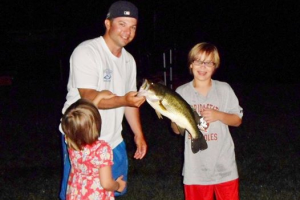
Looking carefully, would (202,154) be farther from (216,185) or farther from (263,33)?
(263,33)

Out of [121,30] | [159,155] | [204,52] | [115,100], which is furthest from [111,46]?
[159,155]

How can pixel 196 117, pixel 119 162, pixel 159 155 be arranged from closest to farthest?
pixel 196 117
pixel 119 162
pixel 159 155

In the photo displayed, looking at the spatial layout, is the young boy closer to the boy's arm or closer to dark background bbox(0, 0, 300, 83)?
the boy's arm

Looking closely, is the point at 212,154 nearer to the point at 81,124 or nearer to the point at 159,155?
the point at 81,124

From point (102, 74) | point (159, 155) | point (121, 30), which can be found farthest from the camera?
point (159, 155)

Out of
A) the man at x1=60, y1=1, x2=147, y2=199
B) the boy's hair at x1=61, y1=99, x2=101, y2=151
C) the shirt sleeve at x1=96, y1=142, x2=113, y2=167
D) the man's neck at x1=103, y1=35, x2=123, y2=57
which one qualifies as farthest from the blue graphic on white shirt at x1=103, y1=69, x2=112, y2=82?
the shirt sleeve at x1=96, y1=142, x2=113, y2=167

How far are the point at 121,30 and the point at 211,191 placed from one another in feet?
5.08

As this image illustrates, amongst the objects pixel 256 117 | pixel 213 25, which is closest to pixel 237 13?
pixel 213 25

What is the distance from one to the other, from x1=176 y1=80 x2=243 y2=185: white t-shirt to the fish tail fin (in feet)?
0.51

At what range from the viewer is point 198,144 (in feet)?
12.0

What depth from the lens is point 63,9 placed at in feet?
108

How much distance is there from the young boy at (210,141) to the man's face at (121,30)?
57 cm

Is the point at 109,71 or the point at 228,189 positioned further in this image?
the point at 228,189

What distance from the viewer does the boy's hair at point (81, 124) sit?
3096 mm
